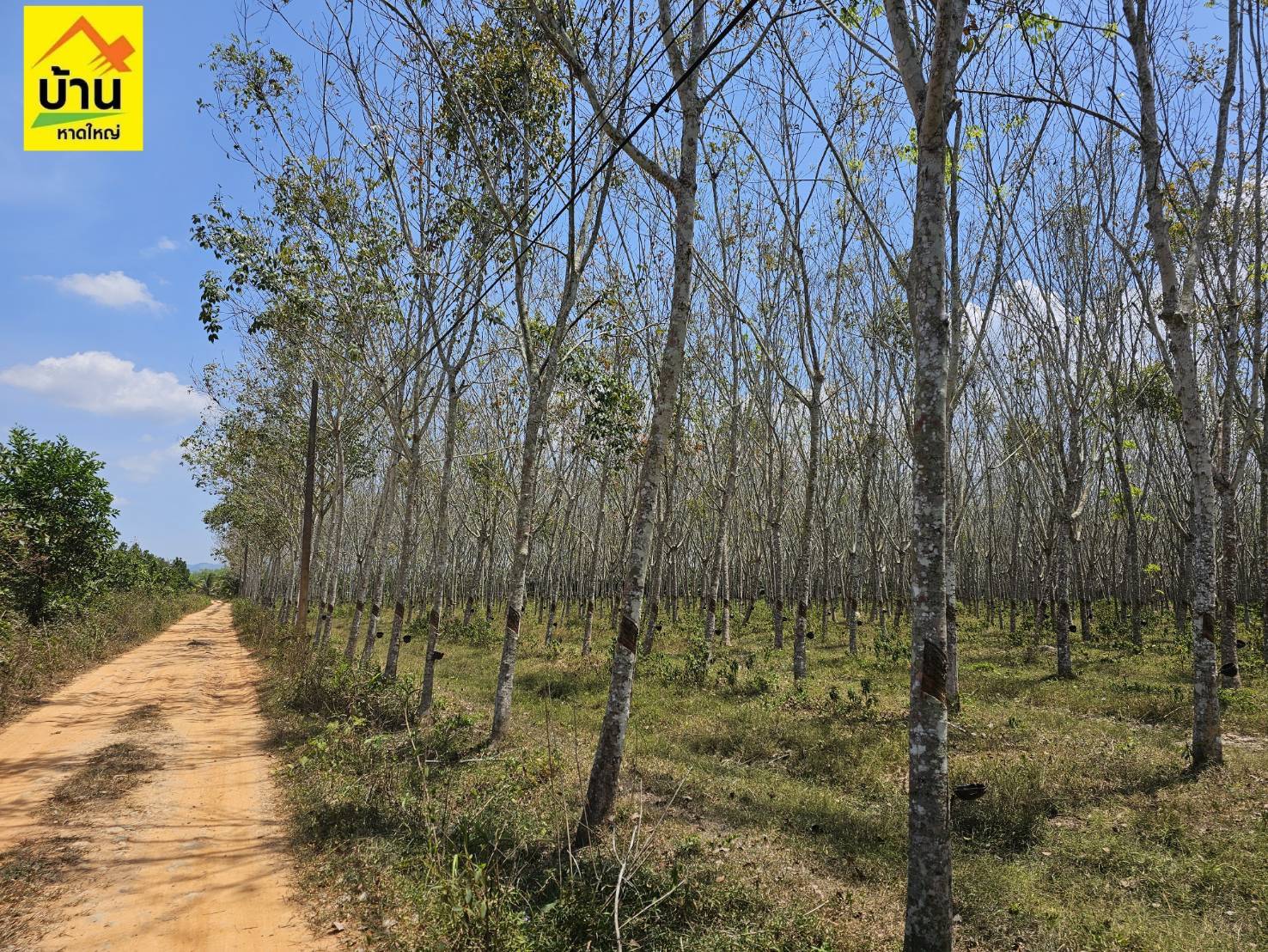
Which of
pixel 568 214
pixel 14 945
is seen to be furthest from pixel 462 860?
pixel 568 214

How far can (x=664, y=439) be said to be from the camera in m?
6.26

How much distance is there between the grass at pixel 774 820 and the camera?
440cm

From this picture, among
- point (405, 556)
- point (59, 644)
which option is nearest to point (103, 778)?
point (405, 556)

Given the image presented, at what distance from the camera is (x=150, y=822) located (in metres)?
6.48

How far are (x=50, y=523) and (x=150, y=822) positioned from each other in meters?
12.4

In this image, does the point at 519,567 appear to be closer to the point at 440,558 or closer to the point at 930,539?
the point at 440,558

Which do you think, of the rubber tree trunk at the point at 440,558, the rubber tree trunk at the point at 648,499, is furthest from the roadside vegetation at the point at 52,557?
the rubber tree trunk at the point at 648,499

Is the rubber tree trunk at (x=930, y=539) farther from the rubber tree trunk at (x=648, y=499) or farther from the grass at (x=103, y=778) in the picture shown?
the grass at (x=103, y=778)

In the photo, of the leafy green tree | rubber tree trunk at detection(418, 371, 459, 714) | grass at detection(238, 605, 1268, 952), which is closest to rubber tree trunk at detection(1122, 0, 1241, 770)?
grass at detection(238, 605, 1268, 952)

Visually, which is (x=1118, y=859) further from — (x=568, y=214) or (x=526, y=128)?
(x=526, y=128)

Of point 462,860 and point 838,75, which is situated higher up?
point 838,75

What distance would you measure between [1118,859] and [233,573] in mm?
83274

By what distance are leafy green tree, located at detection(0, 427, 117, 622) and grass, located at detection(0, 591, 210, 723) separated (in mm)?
737

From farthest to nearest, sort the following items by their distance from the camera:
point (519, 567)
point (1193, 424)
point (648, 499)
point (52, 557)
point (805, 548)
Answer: point (52, 557)
point (805, 548)
point (519, 567)
point (1193, 424)
point (648, 499)
